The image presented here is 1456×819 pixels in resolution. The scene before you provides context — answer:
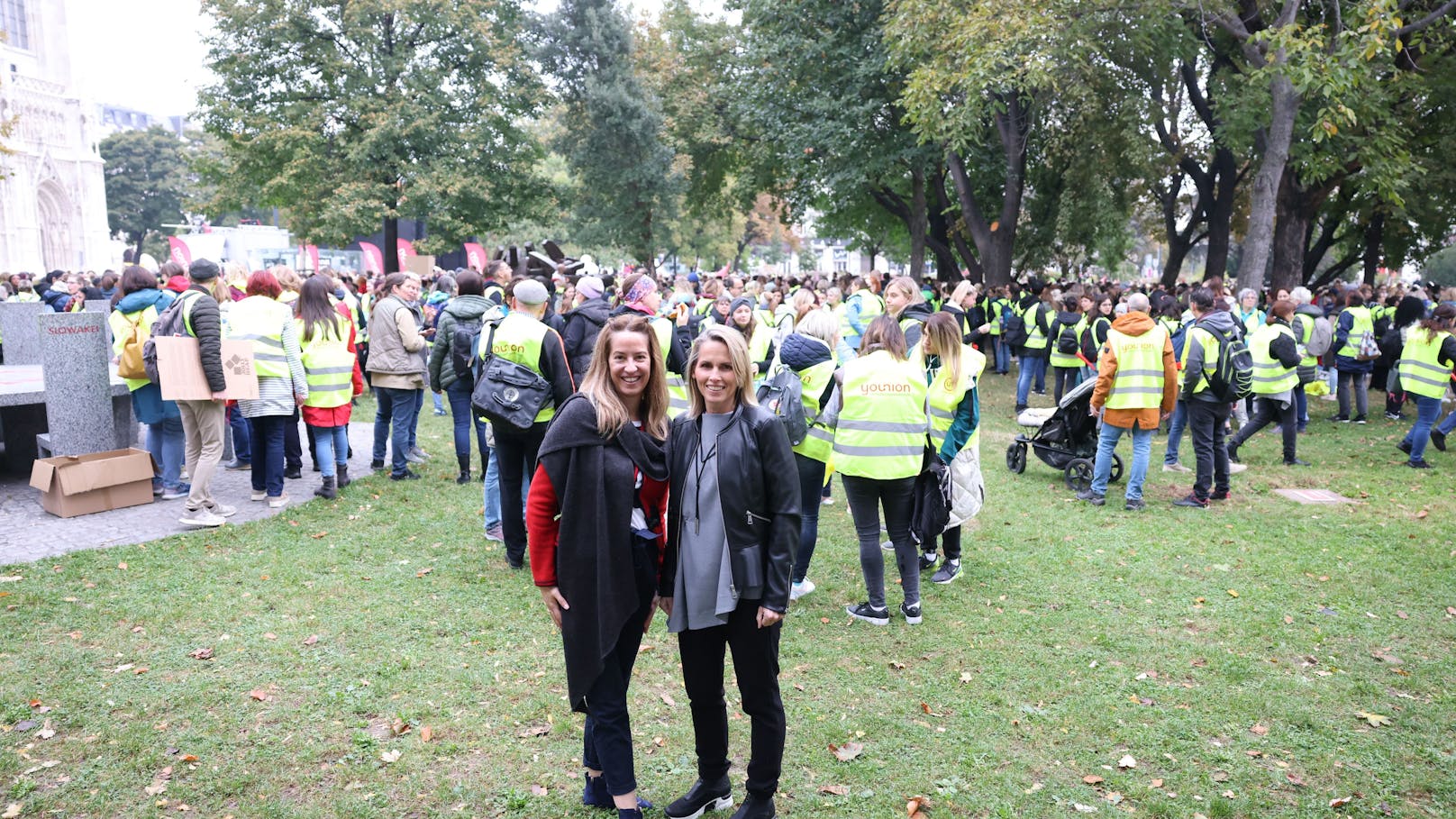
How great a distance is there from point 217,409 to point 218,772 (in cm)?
435

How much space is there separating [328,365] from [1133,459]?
746 cm

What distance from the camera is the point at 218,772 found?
4.22m

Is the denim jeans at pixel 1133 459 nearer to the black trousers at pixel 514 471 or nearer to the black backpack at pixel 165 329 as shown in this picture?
the black trousers at pixel 514 471

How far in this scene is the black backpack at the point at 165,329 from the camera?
7750 mm

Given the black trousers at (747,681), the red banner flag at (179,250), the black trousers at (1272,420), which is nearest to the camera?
the black trousers at (747,681)

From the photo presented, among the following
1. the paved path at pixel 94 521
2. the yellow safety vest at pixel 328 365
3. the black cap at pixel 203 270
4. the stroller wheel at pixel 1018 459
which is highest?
the black cap at pixel 203 270

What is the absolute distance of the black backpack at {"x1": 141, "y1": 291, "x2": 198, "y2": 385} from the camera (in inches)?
305

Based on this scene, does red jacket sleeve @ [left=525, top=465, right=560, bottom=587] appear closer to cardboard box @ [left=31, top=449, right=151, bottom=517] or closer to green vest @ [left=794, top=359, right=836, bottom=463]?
green vest @ [left=794, top=359, right=836, bottom=463]

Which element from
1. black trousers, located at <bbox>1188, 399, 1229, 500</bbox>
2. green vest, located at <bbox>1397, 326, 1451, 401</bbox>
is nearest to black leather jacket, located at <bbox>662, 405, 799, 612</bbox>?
black trousers, located at <bbox>1188, 399, 1229, 500</bbox>

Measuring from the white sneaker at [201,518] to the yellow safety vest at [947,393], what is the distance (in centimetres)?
579

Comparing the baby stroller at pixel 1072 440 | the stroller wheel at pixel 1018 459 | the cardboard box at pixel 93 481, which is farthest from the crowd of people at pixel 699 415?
the stroller wheel at pixel 1018 459

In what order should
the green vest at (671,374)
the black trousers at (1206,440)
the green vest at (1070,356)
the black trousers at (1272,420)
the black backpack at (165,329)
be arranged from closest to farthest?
the green vest at (671,374) → the black backpack at (165,329) → the black trousers at (1206,440) → the black trousers at (1272,420) → the green vest at (1070,356)

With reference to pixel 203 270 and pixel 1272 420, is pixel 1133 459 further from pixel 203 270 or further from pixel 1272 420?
pixel 203 270

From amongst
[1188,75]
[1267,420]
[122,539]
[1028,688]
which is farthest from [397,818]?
[1188,75]
